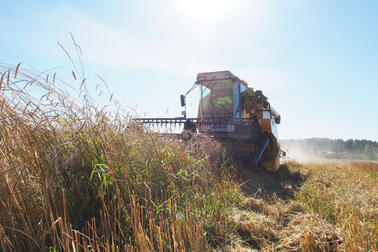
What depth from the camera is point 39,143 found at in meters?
1.71

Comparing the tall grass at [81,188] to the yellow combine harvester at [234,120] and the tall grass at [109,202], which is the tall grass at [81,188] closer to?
the tall grass at [109,202]

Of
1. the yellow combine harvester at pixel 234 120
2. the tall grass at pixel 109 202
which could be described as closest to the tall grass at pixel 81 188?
the tall grass at pixel 109 202

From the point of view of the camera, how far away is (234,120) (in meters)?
6.58

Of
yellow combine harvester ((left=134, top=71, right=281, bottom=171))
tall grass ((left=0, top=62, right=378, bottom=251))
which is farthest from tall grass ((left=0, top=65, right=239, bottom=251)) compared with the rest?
yellow combine harvester ((left=134, top=71, right=281, bottom=171))

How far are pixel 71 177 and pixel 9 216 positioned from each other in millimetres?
446

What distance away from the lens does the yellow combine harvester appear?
6.03 metres

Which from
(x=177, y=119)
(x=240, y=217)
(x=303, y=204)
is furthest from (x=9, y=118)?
(x=177, y=119)

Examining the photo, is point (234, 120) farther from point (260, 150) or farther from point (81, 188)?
point (81, 188)

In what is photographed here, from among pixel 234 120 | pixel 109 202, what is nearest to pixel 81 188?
pixel 109 202

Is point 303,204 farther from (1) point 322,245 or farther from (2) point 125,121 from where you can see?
(2) point 125,121

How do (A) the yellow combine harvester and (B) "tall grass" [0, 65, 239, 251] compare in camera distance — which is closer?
(B) "tall grass" [0, 65, 239, 251]

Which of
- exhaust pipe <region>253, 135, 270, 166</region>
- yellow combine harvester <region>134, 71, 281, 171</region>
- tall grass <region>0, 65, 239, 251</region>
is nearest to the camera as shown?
tall grass <region>0, 65, 239, 251</region>

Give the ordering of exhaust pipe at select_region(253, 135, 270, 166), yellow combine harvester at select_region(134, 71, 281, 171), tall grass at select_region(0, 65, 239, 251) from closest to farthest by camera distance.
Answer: tall grass at select_region(0, 65, 239, 251) → exhaust pipe at select_region(253, 135, 270, 166) → yellow combine harvester at select_region(134, 71, 281, 171)

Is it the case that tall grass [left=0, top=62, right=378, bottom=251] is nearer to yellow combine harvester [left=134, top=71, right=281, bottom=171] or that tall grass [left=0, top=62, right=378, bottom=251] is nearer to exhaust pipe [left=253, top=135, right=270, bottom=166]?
exhaust pipe [left=253, top=135, right=270, bottom=166]
